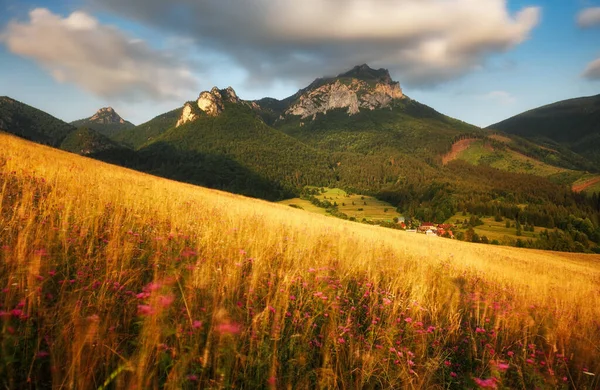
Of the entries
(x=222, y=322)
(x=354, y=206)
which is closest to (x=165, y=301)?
(x=222, y=322)

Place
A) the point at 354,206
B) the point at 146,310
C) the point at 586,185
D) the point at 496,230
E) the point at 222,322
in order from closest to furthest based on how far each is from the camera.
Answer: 1. the point at 146,310
2. the point at 222,322
3. the point at 496,230
4. the point at 354,206
5. the point at 586,185

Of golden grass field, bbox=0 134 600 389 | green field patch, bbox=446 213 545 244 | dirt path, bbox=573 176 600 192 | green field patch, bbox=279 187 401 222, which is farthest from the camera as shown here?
dirt path, bbox=573 176 600 192

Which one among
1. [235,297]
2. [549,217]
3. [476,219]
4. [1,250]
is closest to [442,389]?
[235,297]

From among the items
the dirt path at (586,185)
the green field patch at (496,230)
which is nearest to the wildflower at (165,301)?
the green field patch at (496,230)

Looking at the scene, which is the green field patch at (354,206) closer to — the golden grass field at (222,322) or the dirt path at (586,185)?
the golden grass field at (222,322)

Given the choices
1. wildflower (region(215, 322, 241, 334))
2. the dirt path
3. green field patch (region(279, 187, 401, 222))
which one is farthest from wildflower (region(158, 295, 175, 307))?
the dirt path

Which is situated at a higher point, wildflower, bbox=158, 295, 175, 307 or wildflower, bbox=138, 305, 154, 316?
wildflower, bbox=158, 295, 175, 307

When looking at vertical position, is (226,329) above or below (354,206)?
below

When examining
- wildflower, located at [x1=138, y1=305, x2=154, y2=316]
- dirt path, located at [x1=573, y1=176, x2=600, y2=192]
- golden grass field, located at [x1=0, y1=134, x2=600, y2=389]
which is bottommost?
golden grass field, located at [x1=0, y1=134, x2=600, y2=389]

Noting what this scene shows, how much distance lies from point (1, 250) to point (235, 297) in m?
2.52

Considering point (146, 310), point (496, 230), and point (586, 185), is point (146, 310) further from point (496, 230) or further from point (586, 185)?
point (586, 185)

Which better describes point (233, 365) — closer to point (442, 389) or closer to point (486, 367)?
point (442, 389)

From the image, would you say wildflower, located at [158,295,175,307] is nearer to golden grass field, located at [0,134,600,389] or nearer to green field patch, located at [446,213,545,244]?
golden grass field, located at [0,134,600,389]

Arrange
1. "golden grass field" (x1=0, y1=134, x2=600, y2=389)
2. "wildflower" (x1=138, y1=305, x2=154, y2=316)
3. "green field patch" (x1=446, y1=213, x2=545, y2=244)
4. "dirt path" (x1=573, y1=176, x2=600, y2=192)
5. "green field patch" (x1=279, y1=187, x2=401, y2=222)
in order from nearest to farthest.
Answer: "golden grass field" (x1=0, y1=134, x2=600, y2=389), "wildflower" (x1=138, y1=305, x2=154, y2=316), "green field patch" (x1=446, y1=213, x2=545, y2=244), "green field patch" (x1=279, y1=187, x2=401, y2=222), "dirt path" (x1=573, y1=176, x2=600, y2=192)
